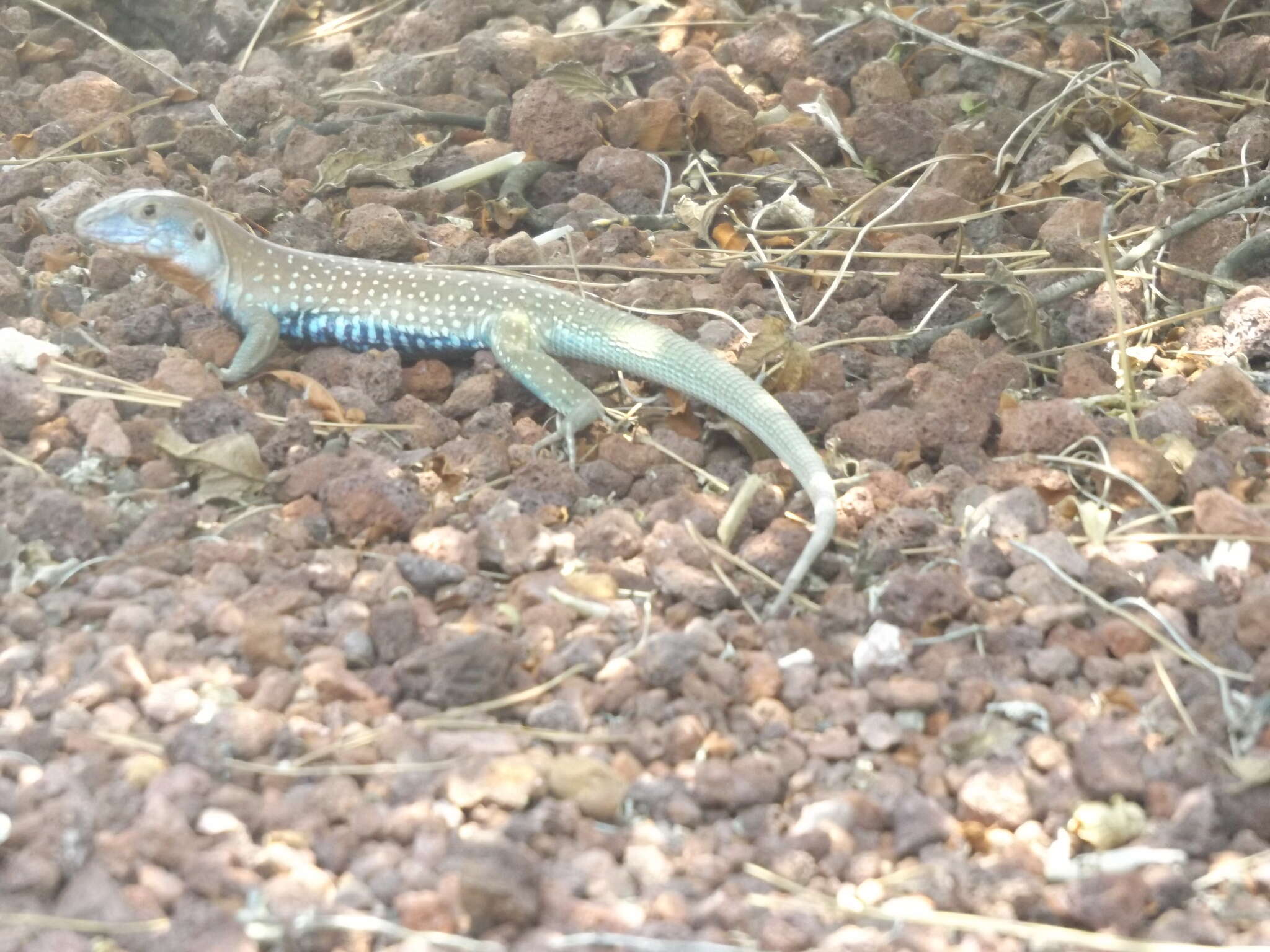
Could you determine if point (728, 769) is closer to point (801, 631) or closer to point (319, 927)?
point (801, 631)

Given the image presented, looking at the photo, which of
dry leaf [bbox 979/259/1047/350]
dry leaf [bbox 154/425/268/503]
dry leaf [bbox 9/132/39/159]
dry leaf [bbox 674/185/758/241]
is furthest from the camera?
dry leaf [bbox 9/132/39/159]

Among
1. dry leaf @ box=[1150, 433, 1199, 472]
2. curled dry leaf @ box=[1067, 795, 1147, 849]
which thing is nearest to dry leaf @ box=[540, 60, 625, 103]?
dry leaf @ box=[1150, 433, 1199, 472]

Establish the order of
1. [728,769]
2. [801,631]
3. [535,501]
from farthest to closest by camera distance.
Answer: [535,501] → [801,631] → [728,769]

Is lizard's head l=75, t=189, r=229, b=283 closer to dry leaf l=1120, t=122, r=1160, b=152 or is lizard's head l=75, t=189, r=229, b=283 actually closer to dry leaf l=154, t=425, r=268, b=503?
dry leaf l=154, t=425, r=268, b=503

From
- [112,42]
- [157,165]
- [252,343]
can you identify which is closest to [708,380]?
[252,343]

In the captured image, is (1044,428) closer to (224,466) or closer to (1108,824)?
(1108,824)

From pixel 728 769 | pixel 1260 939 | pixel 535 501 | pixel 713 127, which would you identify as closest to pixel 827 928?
pixel 728 769
